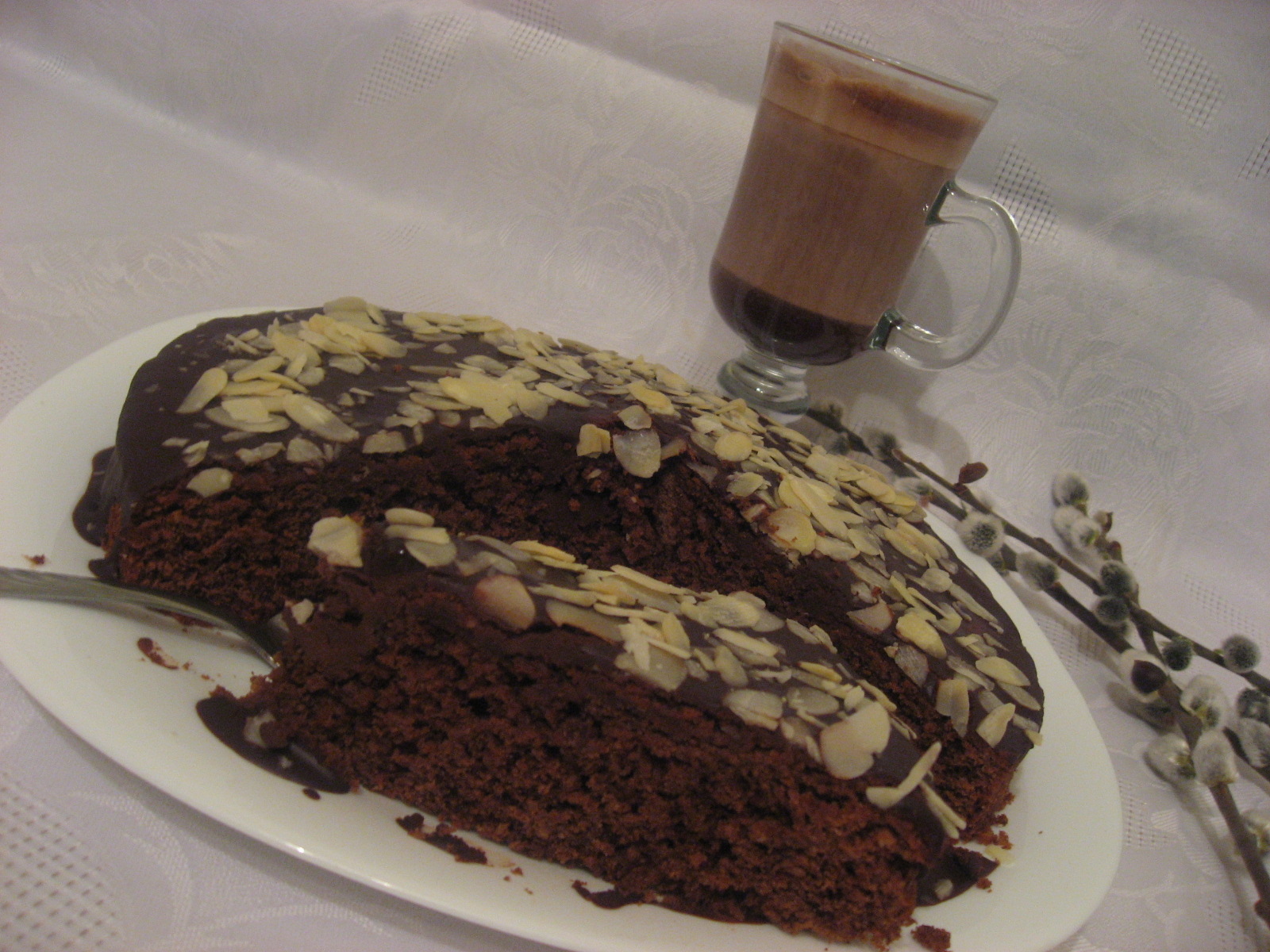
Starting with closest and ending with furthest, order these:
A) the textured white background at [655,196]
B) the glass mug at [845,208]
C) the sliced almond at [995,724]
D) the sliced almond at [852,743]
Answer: the sliced almond at [852,743] < the sliced almond at [995,724] < the glass mug at [845,208] < the textured white background at [655,196]

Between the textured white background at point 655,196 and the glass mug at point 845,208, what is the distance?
46cm

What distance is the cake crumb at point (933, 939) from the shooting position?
1.23m

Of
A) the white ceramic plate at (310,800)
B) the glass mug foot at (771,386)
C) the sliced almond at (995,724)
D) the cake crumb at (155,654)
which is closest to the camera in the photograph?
the white ceramic plate at (310,800)

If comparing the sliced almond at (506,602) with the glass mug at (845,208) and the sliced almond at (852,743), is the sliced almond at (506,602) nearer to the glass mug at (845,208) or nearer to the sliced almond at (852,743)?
the sliced almond at (852,743)

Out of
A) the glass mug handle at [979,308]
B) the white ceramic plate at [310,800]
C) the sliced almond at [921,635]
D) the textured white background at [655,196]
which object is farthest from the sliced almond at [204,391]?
the glass mug handle at [979,308]

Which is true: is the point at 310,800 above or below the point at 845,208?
below

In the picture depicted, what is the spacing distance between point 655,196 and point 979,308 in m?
1.13

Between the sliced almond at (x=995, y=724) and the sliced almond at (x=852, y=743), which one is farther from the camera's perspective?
the sliced almond at (x=995, y=724)

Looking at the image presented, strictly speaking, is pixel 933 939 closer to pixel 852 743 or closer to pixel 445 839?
pixel 852 743

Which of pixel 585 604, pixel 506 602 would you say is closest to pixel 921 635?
pixel 585 604

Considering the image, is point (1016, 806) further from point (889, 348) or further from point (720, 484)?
point (889, 348)

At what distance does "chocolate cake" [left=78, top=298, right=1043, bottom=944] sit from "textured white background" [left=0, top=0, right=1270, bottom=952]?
2.50 feet

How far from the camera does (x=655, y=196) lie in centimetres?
285

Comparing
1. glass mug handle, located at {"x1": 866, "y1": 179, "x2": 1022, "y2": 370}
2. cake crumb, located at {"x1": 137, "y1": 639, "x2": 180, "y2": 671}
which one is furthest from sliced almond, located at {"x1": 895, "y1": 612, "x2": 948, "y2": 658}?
cake crumb, located at {"x1": 137, "y1": 639, "x2": 180, "y2": 671}
